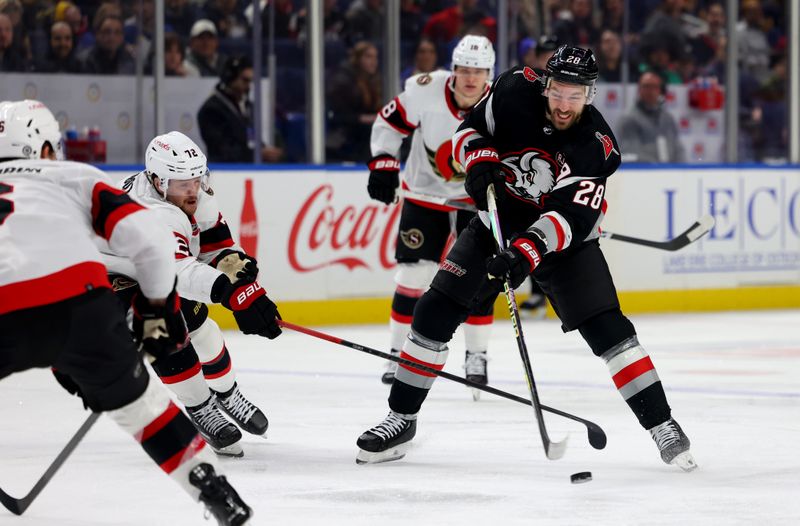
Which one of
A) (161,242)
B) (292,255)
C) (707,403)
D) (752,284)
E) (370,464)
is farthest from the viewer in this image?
(752,284)

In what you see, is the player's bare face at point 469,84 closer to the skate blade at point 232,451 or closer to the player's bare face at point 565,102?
the player's bare face at point 565,102

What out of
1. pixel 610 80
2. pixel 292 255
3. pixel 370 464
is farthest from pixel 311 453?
pixel 610 80

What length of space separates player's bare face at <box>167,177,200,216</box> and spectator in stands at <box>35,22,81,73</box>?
141 inches

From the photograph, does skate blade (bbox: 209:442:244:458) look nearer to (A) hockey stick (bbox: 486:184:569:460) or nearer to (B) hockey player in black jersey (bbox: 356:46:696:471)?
(B) hockey player in black jersey (bbox: 356:46:696:471)

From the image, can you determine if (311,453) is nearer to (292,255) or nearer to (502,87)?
(502,87)

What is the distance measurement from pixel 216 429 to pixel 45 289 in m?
1.38

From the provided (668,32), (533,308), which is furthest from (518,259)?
(668,32)

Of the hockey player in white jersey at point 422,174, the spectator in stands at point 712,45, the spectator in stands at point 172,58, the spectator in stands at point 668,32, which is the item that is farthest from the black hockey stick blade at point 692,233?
the spectator in stands at point 712,45

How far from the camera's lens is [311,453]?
407cm

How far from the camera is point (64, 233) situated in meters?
2.71

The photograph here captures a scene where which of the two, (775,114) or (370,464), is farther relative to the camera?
(775,114)

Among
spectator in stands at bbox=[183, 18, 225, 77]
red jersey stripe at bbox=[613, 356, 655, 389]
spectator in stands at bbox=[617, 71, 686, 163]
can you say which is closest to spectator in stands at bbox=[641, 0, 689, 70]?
spectator in stands at bbox=[617, 71, 686, 163]

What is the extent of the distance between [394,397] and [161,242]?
135 centimetres

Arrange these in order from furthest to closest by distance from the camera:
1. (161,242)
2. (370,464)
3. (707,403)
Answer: (707,403) → (370,464) → (161,242)
